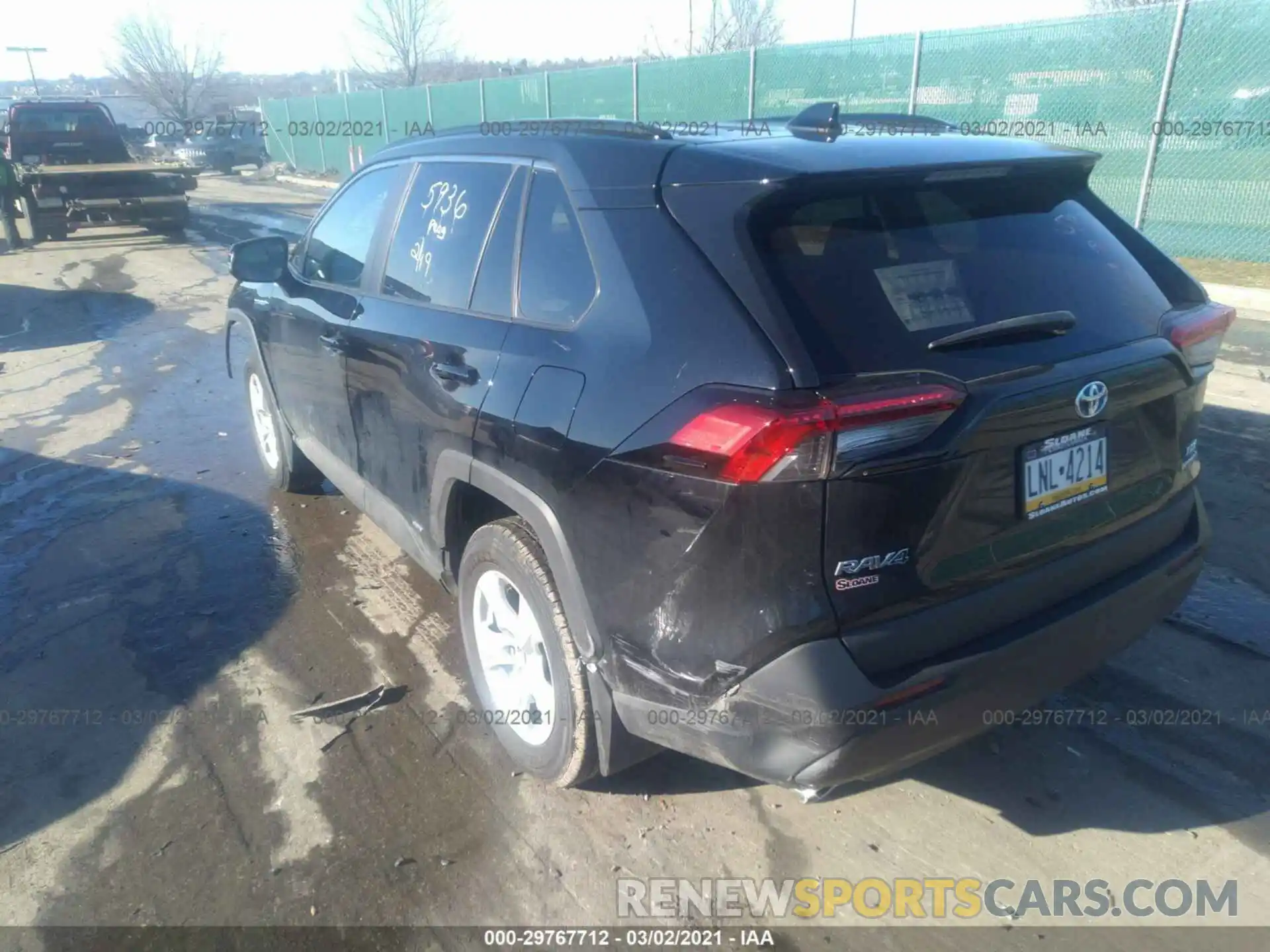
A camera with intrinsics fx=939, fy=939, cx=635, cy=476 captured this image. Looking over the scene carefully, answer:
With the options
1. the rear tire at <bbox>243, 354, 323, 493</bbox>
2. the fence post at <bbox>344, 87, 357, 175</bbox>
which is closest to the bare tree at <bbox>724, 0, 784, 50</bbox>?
the fence post at <bbox>344, 87, 357, 175</bbox>

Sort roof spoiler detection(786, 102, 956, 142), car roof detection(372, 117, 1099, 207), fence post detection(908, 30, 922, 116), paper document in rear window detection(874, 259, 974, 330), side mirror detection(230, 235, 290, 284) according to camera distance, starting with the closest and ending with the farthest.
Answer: paper document in rear window detection(874, 259, 974, 330), car roof detection(372, 117, 1099, 207), roof spoiler detection(786, 102, 956, 142), side mirror detection(230, 235, 290, 284), fence post detection(908, 30, 922, 116)

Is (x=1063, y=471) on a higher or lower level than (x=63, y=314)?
higher

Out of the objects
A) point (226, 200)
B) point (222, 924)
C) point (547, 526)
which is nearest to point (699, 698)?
point (547, 526)

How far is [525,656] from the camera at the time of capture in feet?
9.91

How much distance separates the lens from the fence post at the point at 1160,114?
10414 millimetres

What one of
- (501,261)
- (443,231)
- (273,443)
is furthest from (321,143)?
(501,261)

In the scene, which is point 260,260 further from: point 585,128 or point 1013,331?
point 1013,331

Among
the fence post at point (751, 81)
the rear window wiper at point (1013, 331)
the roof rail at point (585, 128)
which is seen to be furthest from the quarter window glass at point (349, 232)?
the fence post at point (751, 81)

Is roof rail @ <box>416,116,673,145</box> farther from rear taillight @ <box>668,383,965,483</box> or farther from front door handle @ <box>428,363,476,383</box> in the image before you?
rear taillight @ <box>668,383,965,483</box>

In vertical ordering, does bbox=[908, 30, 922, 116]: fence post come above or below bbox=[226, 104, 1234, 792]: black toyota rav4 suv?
above

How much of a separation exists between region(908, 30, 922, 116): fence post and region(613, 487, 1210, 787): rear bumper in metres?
11.9

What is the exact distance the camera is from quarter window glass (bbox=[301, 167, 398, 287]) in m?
3.92

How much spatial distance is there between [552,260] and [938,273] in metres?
1.08

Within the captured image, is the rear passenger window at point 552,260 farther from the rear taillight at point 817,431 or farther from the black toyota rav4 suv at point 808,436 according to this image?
the rear taillight at point 817,431
